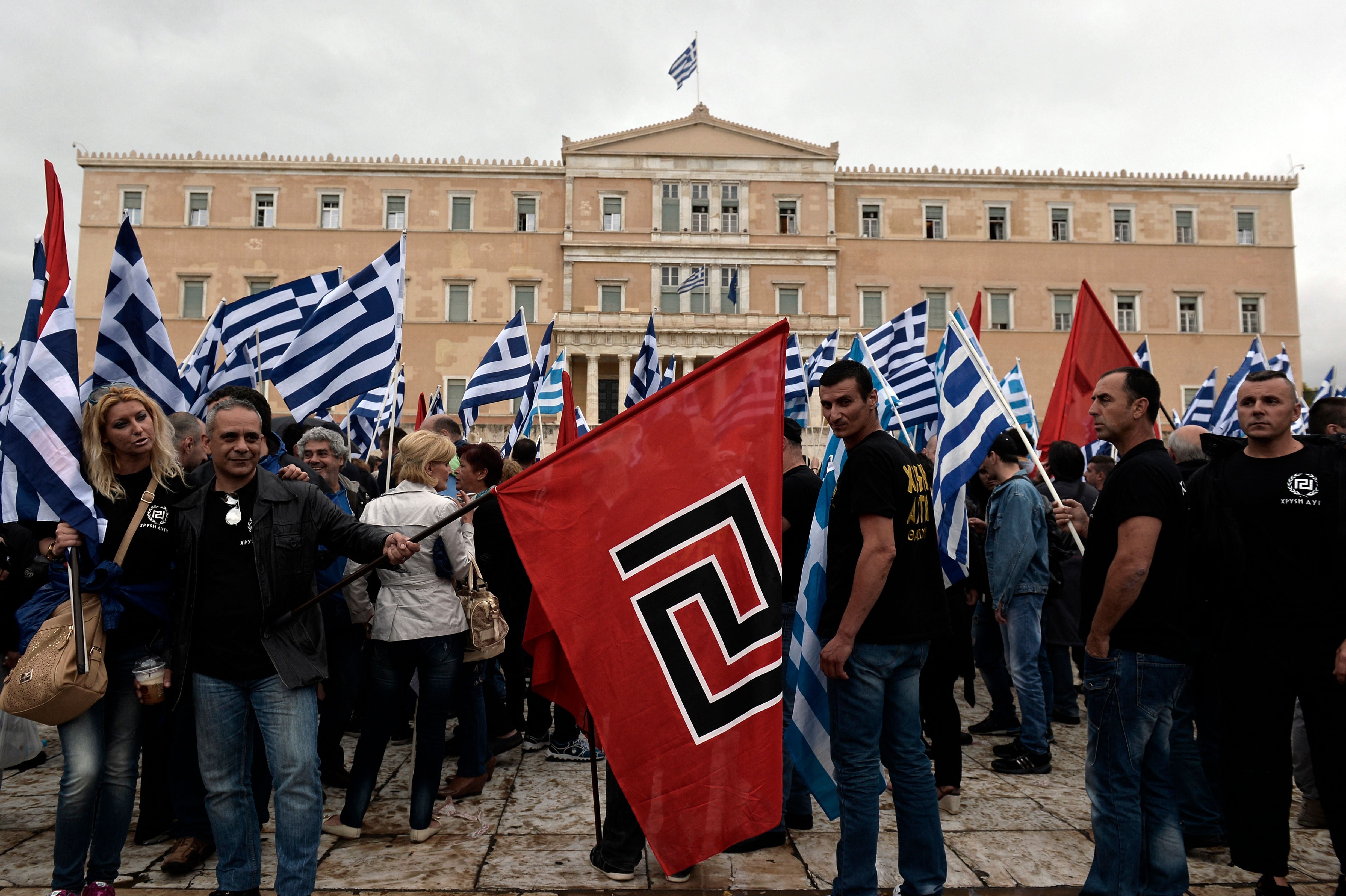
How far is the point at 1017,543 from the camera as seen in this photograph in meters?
4.95

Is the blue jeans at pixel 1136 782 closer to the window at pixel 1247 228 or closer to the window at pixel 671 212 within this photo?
the window at pixel 671 212

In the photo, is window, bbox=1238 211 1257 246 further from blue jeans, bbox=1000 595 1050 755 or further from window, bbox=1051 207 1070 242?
blue jeans, bbox=1000 595 1050 755

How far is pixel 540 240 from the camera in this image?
3512 cm

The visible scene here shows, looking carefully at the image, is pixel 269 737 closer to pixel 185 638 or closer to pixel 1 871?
pixel 185 638

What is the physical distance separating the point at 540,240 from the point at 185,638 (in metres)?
33.7

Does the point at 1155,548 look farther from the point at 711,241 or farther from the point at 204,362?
the point at 711,241

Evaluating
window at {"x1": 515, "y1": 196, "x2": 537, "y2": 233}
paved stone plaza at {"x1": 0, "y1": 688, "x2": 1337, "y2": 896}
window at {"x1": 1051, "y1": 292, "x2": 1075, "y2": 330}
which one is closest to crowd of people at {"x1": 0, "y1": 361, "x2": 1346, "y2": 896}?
paved stone plaza at {"x1": 0, "y1": 688, "x2": 1337, "y2": 896}

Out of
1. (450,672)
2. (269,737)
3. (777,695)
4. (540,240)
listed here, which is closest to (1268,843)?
(777,695)

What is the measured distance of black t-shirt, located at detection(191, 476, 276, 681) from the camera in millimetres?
2877

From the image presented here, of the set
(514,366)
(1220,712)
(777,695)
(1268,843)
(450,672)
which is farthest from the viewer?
(514,366)

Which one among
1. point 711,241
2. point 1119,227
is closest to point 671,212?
point 711,241

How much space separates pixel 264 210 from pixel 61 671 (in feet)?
121

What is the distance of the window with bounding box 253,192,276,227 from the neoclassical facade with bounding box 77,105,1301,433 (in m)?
0.10

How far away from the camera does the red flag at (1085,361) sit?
5.04 meters
